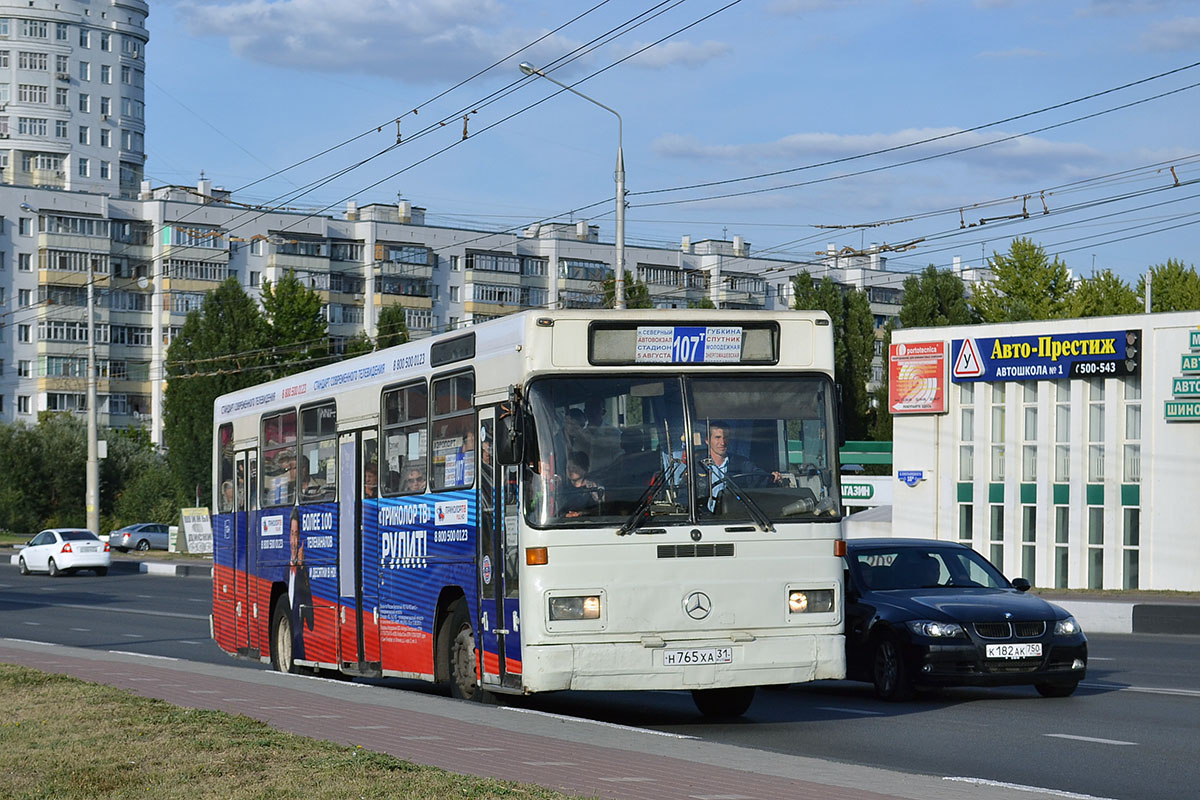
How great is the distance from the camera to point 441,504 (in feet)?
44.4

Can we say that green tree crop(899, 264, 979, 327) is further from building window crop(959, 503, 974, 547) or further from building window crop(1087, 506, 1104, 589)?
building window crop(1087, 506, 1104, 589)

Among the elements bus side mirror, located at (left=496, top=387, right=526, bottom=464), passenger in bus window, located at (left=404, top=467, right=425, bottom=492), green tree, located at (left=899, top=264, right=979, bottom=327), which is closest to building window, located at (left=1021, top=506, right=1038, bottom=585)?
green tree, located at (left=899, top=264, right=979, bottom=327)

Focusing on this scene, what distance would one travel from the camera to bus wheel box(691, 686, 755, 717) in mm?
13367

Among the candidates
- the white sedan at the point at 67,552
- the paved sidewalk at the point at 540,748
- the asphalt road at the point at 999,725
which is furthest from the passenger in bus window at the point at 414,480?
the white sedan at the point at 67,552

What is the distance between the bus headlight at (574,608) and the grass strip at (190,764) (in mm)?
2062

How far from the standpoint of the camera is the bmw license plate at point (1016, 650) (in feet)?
46.3

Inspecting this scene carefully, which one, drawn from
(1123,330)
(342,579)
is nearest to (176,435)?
(1123,330)

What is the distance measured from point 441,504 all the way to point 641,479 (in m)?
2.48

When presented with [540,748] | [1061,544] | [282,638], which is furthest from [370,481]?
[1061,544]

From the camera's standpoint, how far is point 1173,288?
78.8m

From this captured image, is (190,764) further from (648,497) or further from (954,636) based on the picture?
(954,636)

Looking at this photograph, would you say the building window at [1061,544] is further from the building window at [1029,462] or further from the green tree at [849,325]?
the green tree at [849,325]

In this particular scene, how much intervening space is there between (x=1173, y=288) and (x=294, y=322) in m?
42.7

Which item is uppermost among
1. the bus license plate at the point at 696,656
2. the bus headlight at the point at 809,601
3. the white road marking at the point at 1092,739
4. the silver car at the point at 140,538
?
the bus headlight at the point at 809,601
